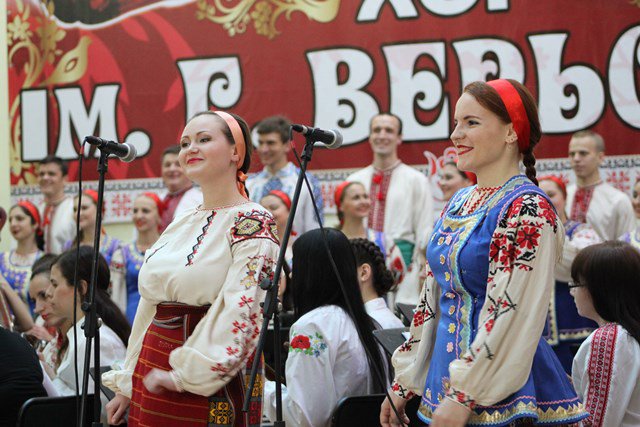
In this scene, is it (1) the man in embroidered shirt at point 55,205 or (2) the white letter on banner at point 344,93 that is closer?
(1) the man in embroidered shirt at point 55,205

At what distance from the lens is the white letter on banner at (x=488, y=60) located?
6.70 m

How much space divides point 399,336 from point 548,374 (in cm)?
83

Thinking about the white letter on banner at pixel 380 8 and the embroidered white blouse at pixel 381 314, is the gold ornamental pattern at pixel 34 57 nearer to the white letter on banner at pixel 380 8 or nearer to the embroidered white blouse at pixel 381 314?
the white letter on banner at pixel 380 8

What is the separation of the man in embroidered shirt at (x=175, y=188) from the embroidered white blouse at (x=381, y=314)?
305 centimetres

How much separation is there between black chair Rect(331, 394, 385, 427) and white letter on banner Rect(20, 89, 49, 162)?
545 centimetres

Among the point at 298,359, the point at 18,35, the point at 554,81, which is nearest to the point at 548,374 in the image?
the point at 298,359

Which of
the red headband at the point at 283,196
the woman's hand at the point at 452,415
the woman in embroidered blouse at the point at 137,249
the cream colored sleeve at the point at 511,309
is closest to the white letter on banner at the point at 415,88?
the red headband at the point at 283,196

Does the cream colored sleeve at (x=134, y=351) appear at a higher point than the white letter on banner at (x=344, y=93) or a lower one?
lower

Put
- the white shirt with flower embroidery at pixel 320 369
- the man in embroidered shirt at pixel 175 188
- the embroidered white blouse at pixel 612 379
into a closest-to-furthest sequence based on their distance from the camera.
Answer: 1. the embroidered white blouse at pixel 612 379
2. the white shirt with flower embroidery at pixel 320 369
3. the man in embroidered shirt at pixel 175 188

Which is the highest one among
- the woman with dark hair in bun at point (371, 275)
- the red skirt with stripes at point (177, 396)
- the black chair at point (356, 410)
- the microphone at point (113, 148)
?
the microphone at point (113, 148)

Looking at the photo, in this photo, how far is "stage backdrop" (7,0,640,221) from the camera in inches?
261

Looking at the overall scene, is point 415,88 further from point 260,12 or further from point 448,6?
point 260,12

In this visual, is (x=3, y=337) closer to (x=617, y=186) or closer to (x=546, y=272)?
(x=546, y=272)

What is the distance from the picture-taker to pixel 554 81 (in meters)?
6.65
